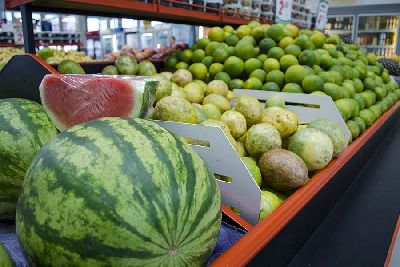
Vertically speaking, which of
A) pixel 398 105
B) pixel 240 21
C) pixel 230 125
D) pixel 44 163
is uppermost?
pixel 240 21

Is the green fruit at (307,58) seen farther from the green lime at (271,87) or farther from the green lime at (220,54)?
the green lime at (220,54)

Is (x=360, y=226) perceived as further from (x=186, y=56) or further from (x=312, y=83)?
(x=186, y=56)

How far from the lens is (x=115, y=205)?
0.55 m

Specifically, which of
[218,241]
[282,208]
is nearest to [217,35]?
[282,208]

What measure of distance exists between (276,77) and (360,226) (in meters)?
1.16

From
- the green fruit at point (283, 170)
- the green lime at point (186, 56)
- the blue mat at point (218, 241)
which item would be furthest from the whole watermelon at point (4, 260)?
the green lime at point (186, 56)

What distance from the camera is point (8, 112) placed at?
0.90m

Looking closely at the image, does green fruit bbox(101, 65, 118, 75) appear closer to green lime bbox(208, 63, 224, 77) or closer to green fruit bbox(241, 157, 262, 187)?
green lime bbox(208, 63, 224, 77)

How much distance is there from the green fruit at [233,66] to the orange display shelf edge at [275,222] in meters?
1.02

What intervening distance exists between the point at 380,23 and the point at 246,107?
9.44 metres

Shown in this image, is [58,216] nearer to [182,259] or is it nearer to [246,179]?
[182,259]

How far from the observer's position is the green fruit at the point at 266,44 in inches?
103

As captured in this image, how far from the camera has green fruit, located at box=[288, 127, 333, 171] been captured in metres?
1.43

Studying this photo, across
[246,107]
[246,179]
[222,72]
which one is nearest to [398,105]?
[222,72]
